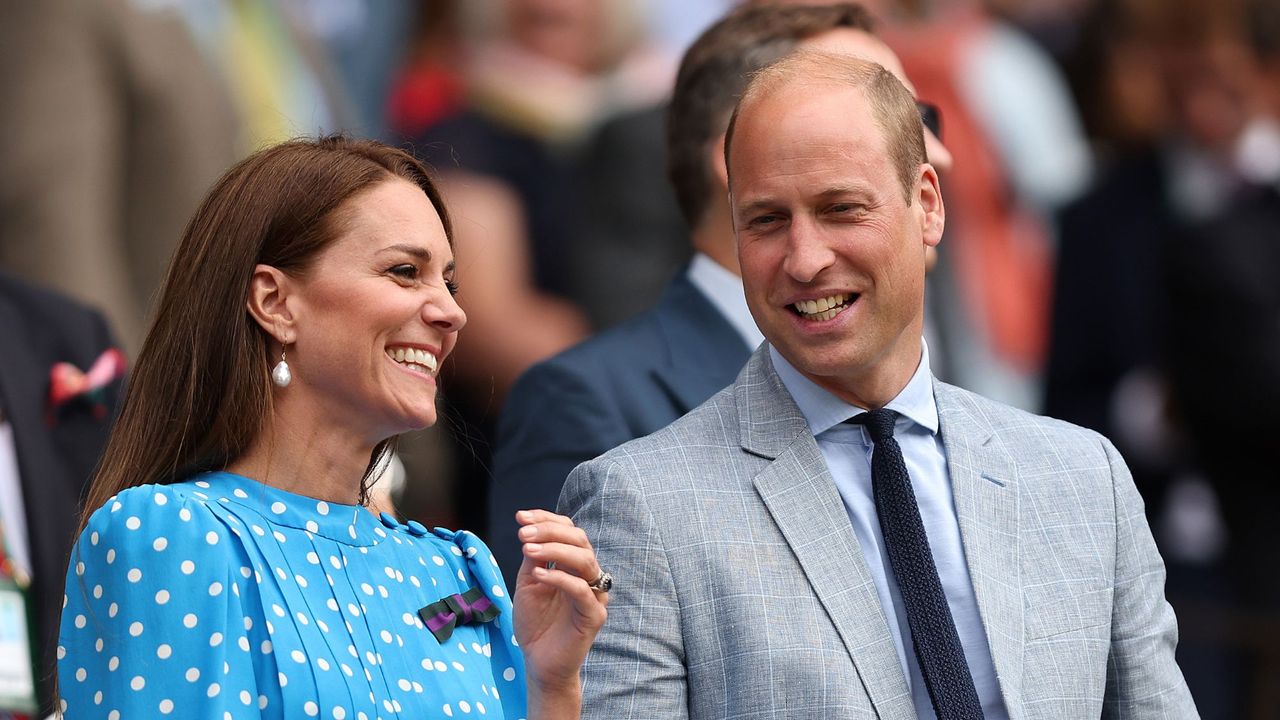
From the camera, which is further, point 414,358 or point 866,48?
point 866,48

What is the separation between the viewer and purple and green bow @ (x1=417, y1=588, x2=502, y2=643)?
331cm

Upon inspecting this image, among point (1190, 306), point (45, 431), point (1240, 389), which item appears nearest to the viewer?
point (45, 431)

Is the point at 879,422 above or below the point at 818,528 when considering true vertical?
above

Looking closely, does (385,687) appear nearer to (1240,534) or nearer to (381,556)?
(381,556)

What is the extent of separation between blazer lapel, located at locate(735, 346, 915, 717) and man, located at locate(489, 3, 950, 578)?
0.63 m

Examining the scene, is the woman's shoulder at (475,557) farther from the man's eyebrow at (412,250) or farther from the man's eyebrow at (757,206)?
the man's eyebrow at (757,206)

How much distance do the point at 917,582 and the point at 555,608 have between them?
2.09 ft

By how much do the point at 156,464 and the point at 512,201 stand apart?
413 centimetres

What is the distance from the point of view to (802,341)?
11.4 feet

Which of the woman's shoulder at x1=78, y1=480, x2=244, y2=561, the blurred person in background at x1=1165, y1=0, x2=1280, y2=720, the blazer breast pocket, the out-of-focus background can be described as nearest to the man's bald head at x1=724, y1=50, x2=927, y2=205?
the blazer breast pocket

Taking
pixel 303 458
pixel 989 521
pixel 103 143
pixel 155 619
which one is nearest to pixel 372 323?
pixel 303 458

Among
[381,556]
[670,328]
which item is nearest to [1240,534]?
[670,328]

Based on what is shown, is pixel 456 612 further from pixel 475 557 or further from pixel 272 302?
pixel 272 302

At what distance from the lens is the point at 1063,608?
137 inches
